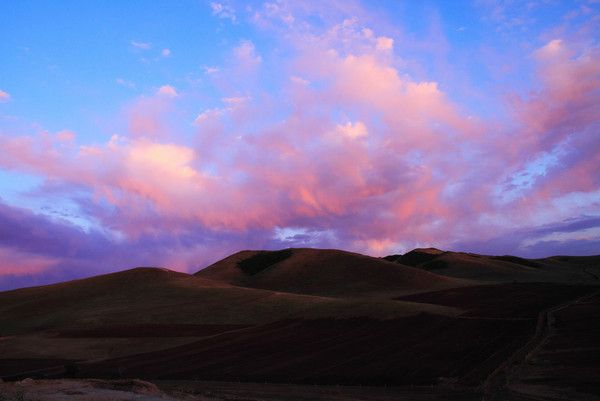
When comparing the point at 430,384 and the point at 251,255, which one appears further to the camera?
the point at 251,255

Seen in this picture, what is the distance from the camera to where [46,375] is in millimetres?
44719

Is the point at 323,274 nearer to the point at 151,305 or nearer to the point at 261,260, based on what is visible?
the point at 261,260

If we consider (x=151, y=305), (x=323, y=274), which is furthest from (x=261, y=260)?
(x=151, y=305)

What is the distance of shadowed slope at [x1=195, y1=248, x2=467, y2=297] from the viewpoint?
12648cm

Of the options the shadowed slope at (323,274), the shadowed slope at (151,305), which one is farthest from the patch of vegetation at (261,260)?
the shadowed slope at (151,305)

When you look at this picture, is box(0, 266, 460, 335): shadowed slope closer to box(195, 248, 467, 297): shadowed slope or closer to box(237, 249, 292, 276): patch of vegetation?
box(195, 248, 467, 297): shadowed slope

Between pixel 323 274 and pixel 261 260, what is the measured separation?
35.0 meters

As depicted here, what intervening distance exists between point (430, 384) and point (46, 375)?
102 feet

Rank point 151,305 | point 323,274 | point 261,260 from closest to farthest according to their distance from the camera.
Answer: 1. point 151,305
2. point 323,274
3. point 261,260

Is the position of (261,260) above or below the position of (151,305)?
above

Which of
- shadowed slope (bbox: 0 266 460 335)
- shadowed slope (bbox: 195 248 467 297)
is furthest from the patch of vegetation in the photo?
shadowed slope (bbox: 0 266 460 335)

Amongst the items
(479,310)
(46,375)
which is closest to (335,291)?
(479,310)

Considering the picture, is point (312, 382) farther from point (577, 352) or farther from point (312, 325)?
point (312, 325)

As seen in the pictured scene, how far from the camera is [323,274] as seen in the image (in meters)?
143
